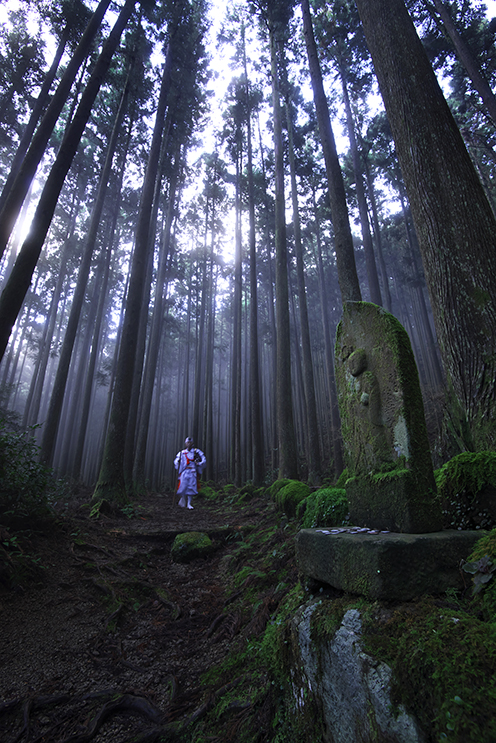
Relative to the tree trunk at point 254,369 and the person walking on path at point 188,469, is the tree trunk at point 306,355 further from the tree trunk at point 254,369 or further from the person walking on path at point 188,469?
the person walking on path at point 188,469

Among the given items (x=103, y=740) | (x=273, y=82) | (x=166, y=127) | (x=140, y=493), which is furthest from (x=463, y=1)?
(x=140, y=493)

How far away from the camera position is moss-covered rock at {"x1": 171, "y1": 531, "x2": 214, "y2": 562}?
5.19 metres

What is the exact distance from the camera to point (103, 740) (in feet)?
6.66

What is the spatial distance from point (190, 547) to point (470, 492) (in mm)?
4442

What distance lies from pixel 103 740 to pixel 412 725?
2054 millimetres

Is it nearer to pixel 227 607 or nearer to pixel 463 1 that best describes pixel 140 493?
pixel 227 607

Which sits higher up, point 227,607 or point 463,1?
point 463,1

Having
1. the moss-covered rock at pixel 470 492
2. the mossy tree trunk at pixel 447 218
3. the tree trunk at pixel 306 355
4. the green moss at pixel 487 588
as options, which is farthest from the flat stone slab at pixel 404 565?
the tree trunk at pixel 306 355

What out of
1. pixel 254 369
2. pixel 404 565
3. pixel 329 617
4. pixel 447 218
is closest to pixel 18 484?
pixel 329 617

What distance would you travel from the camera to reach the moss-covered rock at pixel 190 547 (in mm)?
5188

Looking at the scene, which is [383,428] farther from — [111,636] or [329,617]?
[111,636]

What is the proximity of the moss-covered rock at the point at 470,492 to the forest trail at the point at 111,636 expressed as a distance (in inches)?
73.5

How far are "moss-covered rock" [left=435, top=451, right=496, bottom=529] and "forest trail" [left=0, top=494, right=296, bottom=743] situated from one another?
6.12 ft

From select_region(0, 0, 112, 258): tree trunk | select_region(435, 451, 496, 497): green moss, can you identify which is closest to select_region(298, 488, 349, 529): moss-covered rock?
select_region(435, 451, 496, 497): green moss
